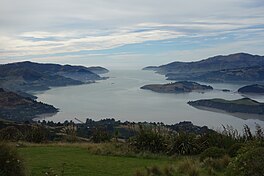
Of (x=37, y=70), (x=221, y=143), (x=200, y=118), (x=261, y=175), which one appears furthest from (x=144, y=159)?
(x=37, y=70)

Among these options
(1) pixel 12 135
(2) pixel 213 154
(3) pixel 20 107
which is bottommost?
(3) pixel 20 107

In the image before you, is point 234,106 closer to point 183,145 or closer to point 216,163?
point 183,145

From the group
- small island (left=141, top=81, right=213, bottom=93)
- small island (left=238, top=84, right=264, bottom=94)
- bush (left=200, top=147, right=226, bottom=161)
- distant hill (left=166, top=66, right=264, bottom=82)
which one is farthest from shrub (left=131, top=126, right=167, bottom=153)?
distant hill (left=166, top=66, right=264, bottom=82)

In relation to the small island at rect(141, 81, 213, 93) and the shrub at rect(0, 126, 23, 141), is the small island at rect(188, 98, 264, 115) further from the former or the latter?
the shrub at rect(0, 126, 23, 141)

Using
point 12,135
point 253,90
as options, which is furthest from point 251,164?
point 253,90

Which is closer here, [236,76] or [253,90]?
[253,90]

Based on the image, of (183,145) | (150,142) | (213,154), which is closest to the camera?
(213,154)
